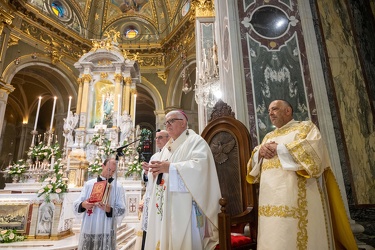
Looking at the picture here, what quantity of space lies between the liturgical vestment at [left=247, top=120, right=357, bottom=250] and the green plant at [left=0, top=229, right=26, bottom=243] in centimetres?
333

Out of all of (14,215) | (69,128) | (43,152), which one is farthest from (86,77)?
(14,215)

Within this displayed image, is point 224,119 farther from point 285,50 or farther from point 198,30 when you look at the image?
point 198,30

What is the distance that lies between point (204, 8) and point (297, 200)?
707 centimetres

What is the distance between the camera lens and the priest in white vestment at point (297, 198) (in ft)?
5.55

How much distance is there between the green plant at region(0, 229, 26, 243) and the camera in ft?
11.1

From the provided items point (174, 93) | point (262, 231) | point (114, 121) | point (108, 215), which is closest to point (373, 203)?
point (262, 231)

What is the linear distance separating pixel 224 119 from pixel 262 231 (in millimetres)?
1170

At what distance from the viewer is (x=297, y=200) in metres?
1.75

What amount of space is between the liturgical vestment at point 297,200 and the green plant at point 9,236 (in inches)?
131

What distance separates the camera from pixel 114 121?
977cm

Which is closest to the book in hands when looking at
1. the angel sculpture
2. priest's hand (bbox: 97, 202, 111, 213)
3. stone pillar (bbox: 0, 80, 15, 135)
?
priest's hand (bbox: 97, 202, 111, 213)

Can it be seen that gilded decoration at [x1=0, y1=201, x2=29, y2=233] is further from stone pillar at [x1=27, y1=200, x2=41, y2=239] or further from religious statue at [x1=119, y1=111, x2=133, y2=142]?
religious statue at [x1=119, y1=111, x2=133, y2=142]

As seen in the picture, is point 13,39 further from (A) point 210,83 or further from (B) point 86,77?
(A) point 210,83

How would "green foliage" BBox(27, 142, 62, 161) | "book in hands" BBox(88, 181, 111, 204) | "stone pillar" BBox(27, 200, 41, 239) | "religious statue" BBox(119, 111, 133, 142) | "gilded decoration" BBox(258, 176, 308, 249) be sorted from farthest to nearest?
"religious statue" BBox(119, 111, 133, 142), "green foliage" BBox(27, 142, 62, 161), "stone pillar" BBox(27, 200, 41, 239), "book in hands" BBox(88, 181, 111, 204), "gilded decoration" BBox(258, 176, 308, 249)
